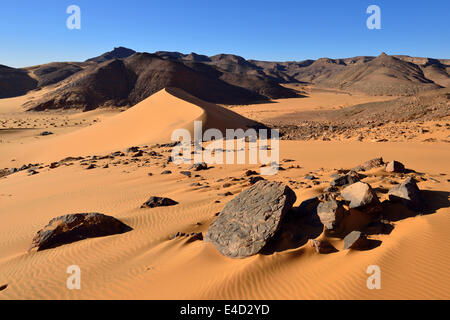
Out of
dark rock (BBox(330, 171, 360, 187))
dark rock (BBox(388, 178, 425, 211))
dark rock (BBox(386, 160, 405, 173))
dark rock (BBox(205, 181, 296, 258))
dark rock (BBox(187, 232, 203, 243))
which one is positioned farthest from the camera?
dark rock (BBox(386, 160, 405, 173))

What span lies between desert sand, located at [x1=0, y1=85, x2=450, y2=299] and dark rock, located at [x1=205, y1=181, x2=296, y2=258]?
0.15 meters

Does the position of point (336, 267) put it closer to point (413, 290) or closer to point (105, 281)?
point (413, 290)

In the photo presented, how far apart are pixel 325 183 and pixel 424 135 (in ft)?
28.7

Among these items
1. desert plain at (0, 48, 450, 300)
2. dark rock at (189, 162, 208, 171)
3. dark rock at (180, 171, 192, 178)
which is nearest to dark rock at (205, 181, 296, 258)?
desert plain at (0, 48, 450, 300)

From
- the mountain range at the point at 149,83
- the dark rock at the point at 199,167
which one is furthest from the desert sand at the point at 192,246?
the mountain range at the point at 149,83

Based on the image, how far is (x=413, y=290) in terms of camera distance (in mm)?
2988

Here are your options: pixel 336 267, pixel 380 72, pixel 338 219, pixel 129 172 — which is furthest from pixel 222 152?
pixel 380 72

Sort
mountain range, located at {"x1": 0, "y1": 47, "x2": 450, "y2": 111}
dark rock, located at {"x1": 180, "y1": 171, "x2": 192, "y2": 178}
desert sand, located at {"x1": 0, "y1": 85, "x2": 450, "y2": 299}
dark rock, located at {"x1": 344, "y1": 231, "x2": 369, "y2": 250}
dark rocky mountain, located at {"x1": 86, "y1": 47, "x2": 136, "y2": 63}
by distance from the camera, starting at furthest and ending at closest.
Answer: dark rocky mountain, located at {"x1": 86, "y1": 47, "x2": 136, "y2": 63} < mountain range, located at {"x1": 0, "y1": 47, "x2": 450, "y2": 111} < dark rock, located at {"x1": 180, "y1": 171, "x2": 192, "y2": 178} < dark rock, located at {"x1": 344, "y1": 231, "x2": 369, "y2": 250} < desert sand, located at {"x1": 0, "y1": 85, "x2": 450, "y2": 299}

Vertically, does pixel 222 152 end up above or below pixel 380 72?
below

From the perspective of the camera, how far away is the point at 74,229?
16.2ft

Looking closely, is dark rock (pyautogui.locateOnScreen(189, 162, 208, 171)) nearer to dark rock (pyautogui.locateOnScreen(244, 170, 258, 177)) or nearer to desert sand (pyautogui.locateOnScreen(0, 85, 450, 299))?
desert sand (pyautogui.locateOnScreen(0, 85, 450, 299))

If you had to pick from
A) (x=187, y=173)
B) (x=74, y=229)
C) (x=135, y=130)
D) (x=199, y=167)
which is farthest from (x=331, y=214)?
(x=135, y=130)

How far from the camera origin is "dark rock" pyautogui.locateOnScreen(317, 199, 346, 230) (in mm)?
4086
